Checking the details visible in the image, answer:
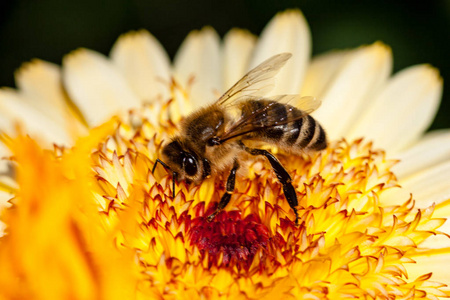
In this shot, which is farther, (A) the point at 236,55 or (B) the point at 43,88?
(A) the point at 236,55

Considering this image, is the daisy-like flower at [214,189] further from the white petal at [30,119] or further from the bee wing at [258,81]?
the bee wing at [258,81]

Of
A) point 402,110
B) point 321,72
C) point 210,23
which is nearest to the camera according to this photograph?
point 402,110

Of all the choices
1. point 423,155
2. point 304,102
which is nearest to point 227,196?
point 304,102

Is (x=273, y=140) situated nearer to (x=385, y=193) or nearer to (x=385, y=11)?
(x=385, y=193)

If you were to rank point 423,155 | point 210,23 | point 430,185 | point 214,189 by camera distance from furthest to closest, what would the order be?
1. point 210,23
2. point 423,155
3. point 430,185
4. point 214,189

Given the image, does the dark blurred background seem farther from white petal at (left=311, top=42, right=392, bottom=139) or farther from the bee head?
the bee head

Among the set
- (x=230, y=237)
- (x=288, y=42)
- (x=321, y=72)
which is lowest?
(x=230, y=237)

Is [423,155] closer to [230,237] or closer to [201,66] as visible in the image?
[230,237]

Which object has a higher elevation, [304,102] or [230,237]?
[304,102]
